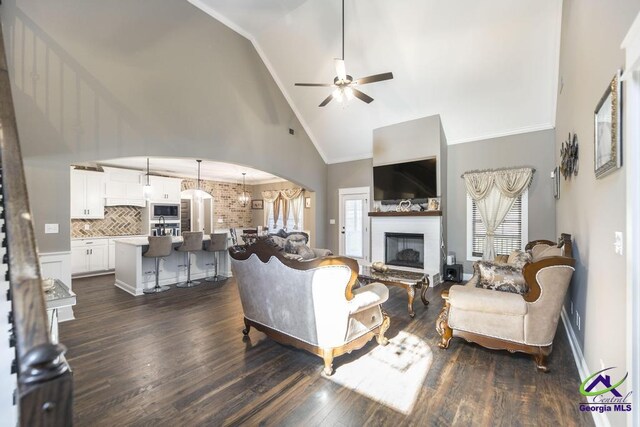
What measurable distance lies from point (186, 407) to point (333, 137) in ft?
20.2

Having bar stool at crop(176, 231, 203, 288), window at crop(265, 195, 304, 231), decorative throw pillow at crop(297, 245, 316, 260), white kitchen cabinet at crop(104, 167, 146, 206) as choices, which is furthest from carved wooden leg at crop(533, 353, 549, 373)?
white kitchen cabinet at crop(104, 167, 146, 206)

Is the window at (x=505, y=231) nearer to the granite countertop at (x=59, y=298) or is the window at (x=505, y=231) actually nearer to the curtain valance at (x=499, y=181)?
the curtain valance at (x=499, y=181)

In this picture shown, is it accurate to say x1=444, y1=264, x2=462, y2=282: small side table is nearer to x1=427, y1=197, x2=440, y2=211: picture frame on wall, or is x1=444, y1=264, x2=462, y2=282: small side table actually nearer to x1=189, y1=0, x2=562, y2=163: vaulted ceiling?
x1=427, y1=197, x2=440, y2=211: picture frame on wall

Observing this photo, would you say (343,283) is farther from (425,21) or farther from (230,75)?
(230,75)

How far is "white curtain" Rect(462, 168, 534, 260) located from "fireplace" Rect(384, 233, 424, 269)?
1208mm

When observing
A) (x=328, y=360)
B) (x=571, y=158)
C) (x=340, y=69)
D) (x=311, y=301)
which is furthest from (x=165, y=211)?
(x=571, y=158)

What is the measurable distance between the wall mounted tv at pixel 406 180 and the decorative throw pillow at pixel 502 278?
2833mm

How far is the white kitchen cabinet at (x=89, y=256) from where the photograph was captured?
624cm

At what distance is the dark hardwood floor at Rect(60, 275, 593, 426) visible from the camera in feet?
6.32

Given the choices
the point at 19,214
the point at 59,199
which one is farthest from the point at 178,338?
the point at 19,214

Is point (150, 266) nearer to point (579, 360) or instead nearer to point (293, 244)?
point (293, 244)

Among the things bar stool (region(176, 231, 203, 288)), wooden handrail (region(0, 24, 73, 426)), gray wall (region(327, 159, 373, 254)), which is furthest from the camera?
gray wall (region(327, 159, 373, 254))

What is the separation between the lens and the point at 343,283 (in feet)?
7.86

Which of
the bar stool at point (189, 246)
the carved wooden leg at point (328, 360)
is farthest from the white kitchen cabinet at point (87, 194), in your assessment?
the carved wooden leg at point (328, 360)
